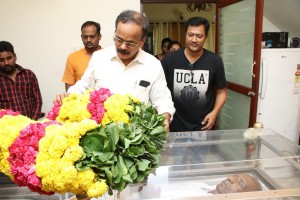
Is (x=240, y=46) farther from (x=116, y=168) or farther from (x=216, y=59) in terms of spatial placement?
(x=116, y=168)

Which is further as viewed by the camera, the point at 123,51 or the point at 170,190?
the point at 123,51

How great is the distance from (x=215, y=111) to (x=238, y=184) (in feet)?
3.31

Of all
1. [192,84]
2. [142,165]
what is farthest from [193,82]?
[142,165]

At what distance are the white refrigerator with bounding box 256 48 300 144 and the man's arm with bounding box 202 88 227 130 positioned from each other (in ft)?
2.84

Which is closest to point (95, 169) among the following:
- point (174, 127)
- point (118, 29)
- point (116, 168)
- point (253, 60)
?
point (116, 168)

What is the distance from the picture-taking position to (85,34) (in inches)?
106

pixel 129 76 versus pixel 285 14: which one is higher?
pixel 285 14

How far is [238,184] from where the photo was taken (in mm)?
1239

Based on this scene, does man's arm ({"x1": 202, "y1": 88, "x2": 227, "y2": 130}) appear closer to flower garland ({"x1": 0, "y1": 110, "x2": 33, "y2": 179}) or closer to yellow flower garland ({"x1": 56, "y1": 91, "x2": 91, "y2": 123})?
yellow flower garland ({"x1": 56, "y1": 91, "x2": 91, "y2": 123})

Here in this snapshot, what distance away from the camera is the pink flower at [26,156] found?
0.72 m

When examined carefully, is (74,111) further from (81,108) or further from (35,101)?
(35,101)

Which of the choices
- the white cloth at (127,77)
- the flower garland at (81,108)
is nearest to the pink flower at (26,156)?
the flower garland at (81,108)

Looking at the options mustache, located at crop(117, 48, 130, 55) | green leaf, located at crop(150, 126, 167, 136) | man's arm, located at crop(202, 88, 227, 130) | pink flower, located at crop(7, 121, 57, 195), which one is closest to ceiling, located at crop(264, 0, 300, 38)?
man's arm, located at crop(202, 88, 227, 130)

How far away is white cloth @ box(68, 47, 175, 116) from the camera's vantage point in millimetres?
1678
